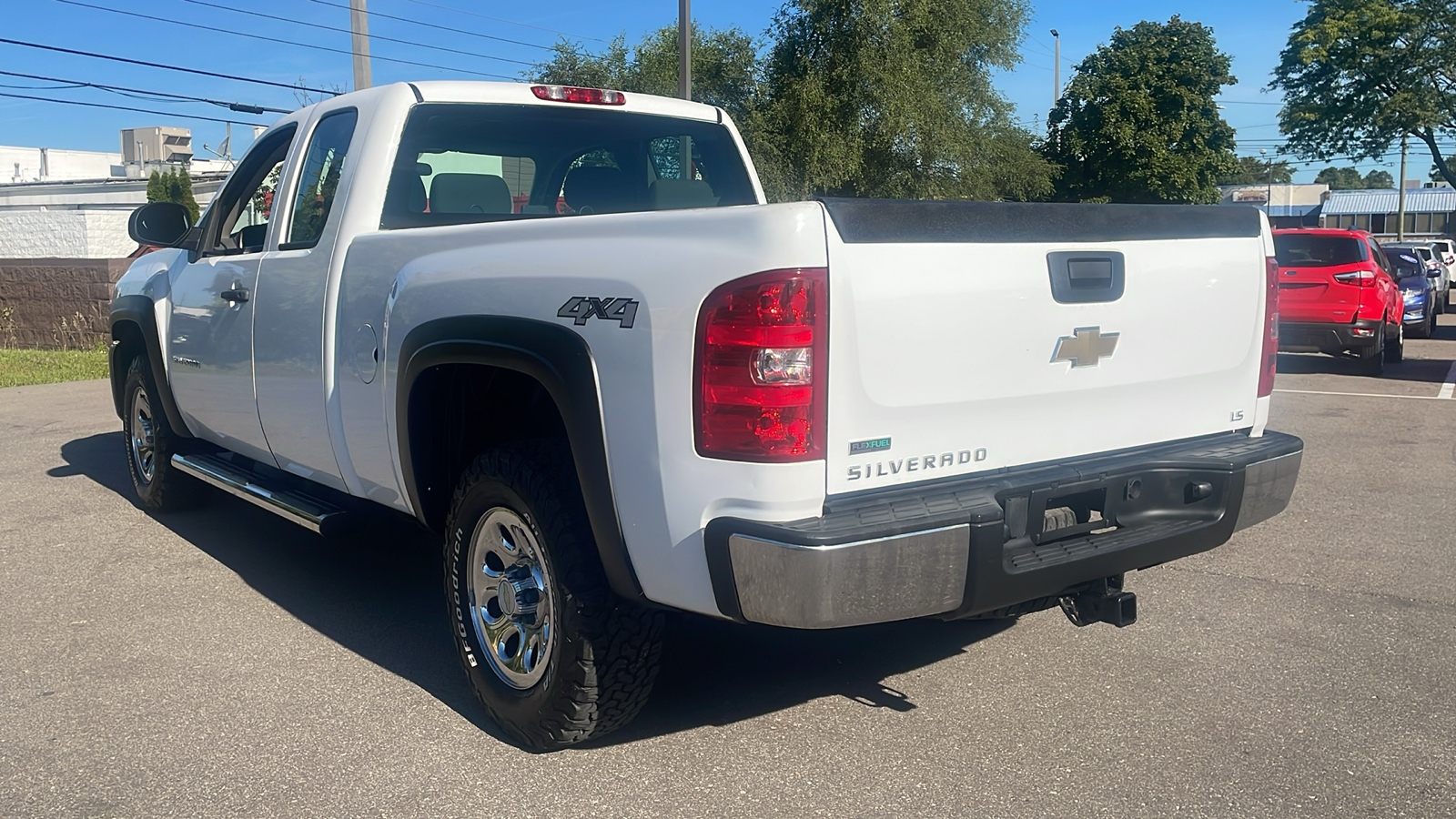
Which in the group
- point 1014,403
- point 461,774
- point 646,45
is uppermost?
point 646,45

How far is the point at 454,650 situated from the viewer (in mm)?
4387

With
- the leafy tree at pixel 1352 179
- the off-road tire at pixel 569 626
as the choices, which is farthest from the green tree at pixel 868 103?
the leafy tree at pixel 1352 179

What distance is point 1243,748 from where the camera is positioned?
11.4 feet

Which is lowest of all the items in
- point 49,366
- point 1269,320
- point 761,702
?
point 761,702

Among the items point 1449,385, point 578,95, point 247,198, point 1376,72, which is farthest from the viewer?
point 1376,72

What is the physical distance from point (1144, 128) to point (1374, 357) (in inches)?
1648

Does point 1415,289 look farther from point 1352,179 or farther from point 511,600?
point 1352,179

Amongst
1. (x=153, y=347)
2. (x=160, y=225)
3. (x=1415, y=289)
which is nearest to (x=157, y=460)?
(x=153, y=347)

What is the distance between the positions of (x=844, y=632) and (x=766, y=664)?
0.47m

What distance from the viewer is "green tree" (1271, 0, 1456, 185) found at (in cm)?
2934

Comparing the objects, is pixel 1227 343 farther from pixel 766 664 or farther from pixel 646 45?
pixel 646 45

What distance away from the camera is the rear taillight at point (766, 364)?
280cm

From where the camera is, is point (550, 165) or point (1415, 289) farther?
point (1415, 289)

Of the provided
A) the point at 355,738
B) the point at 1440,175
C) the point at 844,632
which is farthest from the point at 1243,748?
the point at 1440,175
